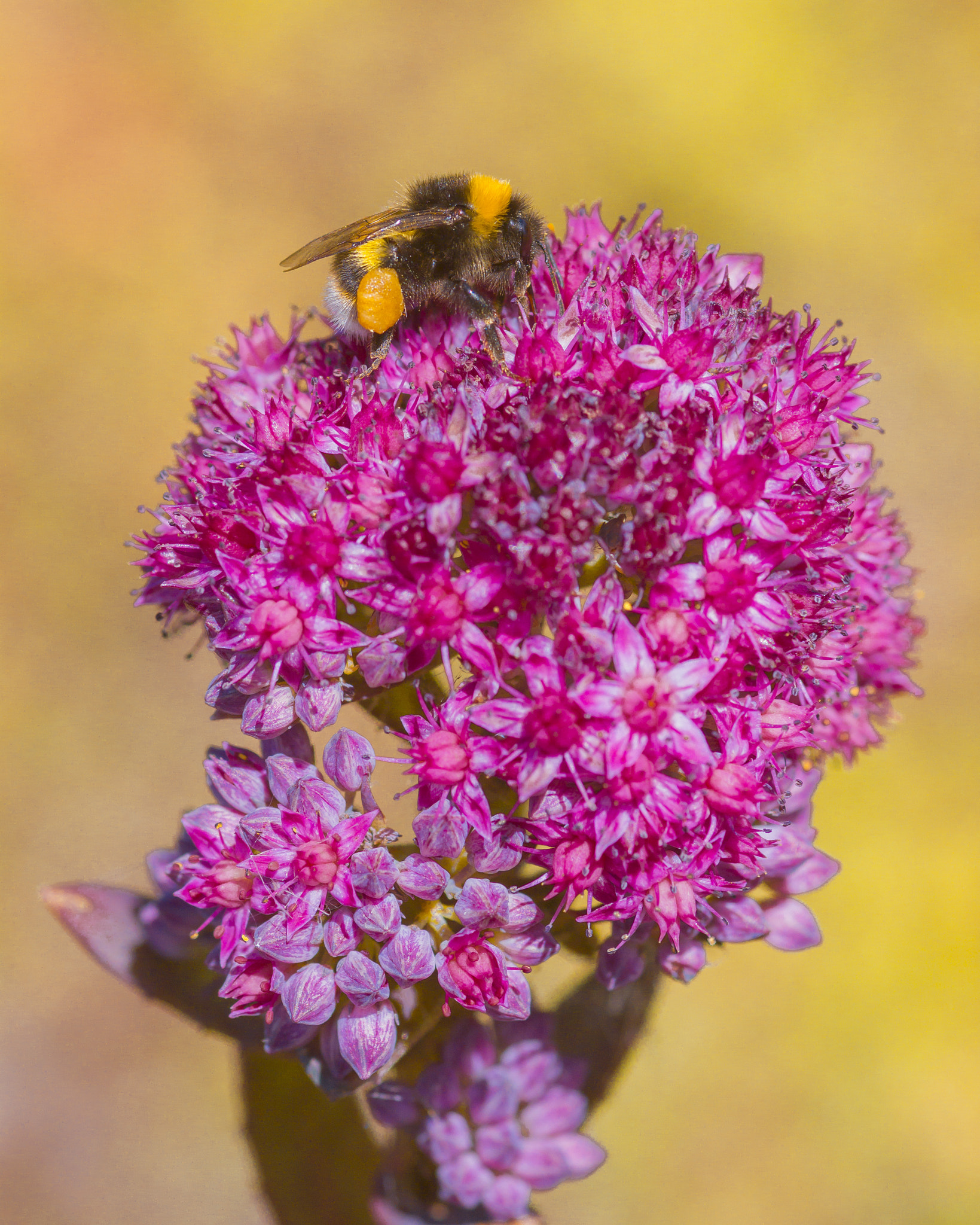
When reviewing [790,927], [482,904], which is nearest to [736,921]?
[790,927]

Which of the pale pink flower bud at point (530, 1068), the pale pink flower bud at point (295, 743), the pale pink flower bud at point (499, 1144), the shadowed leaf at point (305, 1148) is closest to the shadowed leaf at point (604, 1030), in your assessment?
the pale pink flower bud at point (530, 1068)

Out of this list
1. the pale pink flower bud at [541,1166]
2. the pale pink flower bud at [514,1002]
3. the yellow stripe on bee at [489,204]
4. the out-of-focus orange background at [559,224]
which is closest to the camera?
the pale pink flower bud at [514,1002]

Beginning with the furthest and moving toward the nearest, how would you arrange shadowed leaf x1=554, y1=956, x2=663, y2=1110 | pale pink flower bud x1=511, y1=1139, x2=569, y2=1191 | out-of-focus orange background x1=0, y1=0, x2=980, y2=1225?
out-of-focus orange background x1=0, y1=0, x2=980, y2=1225, shadowed leaf x1=554, y1=956, x2=663, y2=1110, pale pink flower bud x1=511, y1=1139, x2=569, y2=1191

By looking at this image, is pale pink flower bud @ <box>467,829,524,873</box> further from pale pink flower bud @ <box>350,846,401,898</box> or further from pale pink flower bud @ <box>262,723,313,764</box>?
pale pink flower bud @ <box>262,723,313,764</box>

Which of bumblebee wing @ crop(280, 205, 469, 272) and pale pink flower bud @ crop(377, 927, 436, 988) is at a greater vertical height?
bumblebee wing @ crop(280, 205, 469, 272)

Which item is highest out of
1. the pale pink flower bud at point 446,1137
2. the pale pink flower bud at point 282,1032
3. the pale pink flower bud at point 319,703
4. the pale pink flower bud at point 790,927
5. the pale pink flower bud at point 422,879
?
the pale pink flower bud at point 319,703

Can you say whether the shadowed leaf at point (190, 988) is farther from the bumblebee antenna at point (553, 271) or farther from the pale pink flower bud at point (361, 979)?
the bumblebee antenna at point (553, 271)

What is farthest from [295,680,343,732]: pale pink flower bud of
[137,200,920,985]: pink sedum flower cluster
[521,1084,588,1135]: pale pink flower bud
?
[521,1084,588,1135]: pale pink flower bud
